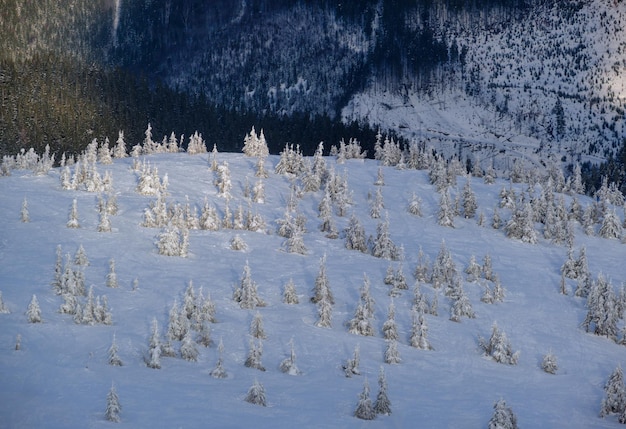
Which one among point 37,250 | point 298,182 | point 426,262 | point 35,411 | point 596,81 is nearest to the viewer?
point 35,411

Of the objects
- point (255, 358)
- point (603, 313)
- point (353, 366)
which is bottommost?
point (603, 313)

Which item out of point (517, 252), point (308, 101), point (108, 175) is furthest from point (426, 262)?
point (308, 101)

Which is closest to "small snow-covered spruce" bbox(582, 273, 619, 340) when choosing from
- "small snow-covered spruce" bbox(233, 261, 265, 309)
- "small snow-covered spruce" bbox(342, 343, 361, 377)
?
"small snow-covered spruce" bbox(342, 343, 361, 377)

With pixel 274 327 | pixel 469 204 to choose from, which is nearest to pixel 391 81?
pixel 469 204

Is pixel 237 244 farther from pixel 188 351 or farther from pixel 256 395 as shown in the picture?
pixel 256 395

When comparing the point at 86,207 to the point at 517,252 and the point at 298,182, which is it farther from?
the point at 517,252
